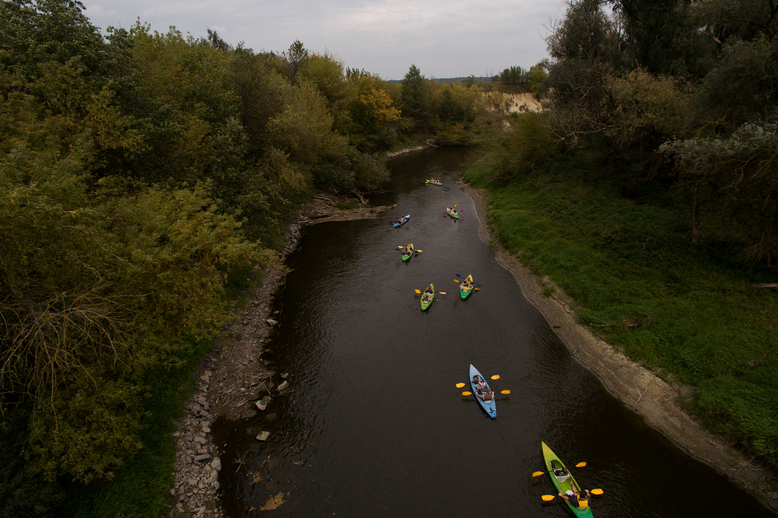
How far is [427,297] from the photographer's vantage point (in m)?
23.2

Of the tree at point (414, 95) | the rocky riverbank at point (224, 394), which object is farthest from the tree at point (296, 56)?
the rocky riverbank at point (224, 394)

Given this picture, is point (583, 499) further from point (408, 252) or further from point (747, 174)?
point (408, 252)

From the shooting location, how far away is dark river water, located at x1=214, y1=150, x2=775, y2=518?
41.0ft

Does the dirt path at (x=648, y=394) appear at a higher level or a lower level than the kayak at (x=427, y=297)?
lower

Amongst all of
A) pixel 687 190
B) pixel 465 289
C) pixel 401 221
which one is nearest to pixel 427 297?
pixel 465 289

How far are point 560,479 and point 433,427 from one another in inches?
192

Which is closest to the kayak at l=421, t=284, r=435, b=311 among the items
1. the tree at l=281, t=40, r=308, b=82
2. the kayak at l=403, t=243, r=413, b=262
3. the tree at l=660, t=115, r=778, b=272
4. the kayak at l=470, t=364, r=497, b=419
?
the kayak at l=403, t=243, r=413, b=262

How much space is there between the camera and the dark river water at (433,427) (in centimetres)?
1249

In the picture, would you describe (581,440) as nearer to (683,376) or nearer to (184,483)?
(683,376)

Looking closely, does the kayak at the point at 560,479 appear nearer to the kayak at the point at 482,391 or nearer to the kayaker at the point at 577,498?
the kayaker at the point at 577,498

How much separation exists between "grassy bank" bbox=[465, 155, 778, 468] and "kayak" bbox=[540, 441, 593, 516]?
653 cm

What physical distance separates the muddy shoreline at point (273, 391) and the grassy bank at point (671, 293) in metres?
0.65

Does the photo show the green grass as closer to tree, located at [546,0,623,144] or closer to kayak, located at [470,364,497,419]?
kayak, located at [470,364,497,419]

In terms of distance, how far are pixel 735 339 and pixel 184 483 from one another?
2327cm
